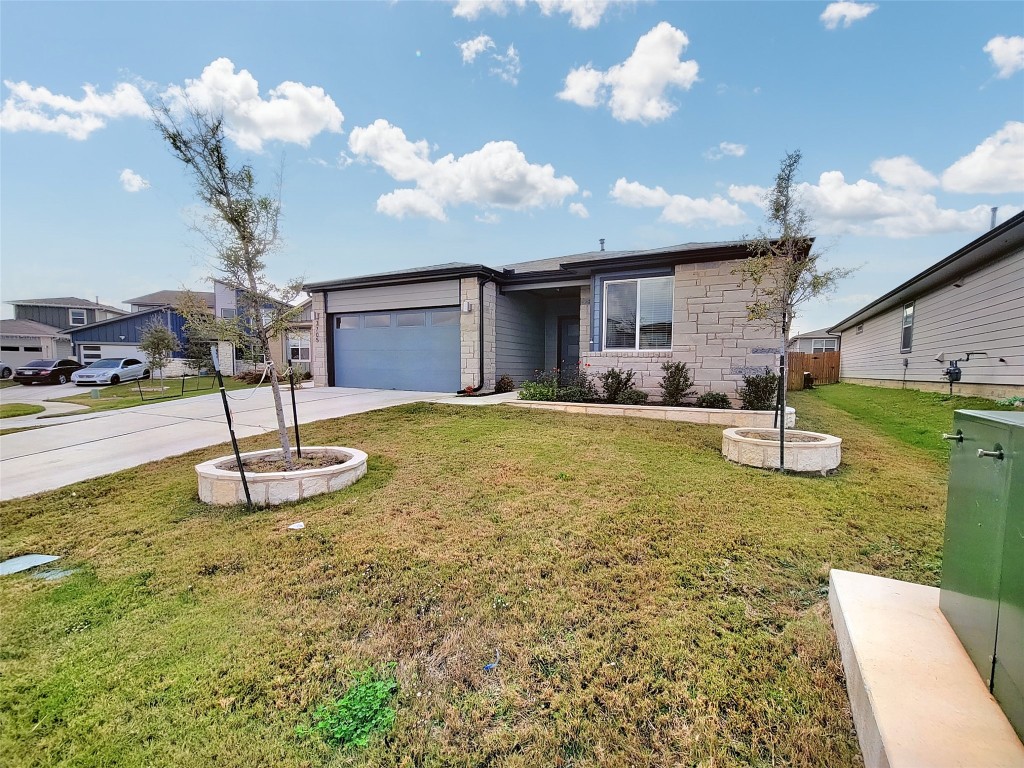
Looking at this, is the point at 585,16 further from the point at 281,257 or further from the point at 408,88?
the point at 281,257

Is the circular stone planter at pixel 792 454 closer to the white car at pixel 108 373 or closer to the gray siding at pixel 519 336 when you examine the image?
the gray siding at pixel 519 336

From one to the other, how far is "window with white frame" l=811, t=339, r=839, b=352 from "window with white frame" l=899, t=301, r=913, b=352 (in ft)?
67.0

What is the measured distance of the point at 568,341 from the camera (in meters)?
13.8

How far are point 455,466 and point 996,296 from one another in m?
11.7

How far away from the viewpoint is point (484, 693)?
1.76m

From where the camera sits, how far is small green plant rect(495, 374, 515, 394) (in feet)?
37.9

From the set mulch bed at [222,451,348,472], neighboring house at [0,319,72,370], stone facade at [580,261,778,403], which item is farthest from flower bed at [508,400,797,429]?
neighboring house at [0,319,72,370]

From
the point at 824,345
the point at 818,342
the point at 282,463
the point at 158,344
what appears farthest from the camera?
the point at 818,342

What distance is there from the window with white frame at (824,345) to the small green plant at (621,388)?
30.6 m

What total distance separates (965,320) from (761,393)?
658 centimetres

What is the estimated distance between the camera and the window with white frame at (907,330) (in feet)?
43.4

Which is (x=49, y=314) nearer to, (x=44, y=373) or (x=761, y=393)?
(x=44, y=373)

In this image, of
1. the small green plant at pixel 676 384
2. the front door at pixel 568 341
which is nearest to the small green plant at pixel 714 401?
the small green plant at pixel 676 384

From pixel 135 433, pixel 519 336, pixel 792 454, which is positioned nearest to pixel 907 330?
pixel 519 336
